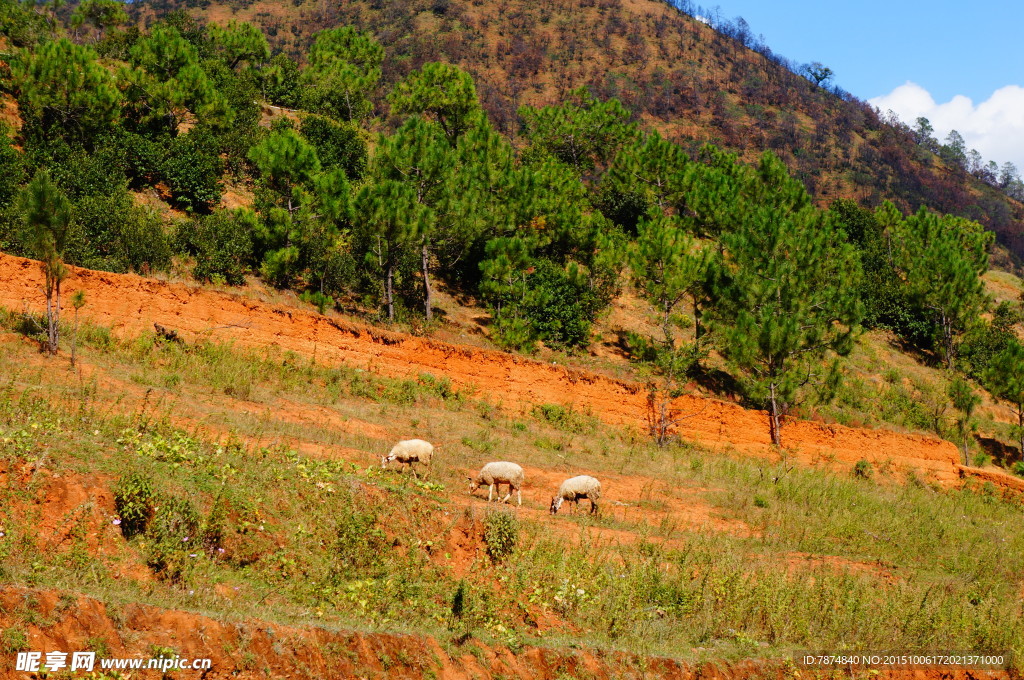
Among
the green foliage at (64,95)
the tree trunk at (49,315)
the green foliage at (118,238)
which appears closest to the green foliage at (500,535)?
the tree trunk at (49,315)

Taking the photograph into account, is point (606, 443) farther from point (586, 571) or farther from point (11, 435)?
point (11, 435)

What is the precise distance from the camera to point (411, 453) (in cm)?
1377

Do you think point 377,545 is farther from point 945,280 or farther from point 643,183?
point 945,280

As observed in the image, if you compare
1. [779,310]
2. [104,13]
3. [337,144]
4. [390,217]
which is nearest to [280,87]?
[104,13]

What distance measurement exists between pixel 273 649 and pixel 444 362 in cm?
1555

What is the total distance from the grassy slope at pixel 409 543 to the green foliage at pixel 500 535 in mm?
69

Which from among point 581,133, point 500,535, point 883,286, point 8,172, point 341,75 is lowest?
point 500,535

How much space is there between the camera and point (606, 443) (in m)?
20.5

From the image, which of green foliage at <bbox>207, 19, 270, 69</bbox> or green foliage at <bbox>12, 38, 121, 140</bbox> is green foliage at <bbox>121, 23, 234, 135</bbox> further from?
green foliage at <bbox>207, 19, 270, 69</bbox>

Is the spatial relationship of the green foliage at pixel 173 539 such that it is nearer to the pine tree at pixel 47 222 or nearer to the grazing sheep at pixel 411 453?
the grazing sheep at pixel 411 453

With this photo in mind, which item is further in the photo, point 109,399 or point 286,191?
point 286,191

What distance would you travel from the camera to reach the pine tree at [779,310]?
80.7 feet

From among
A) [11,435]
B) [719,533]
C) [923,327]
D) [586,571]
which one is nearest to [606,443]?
[719,533]

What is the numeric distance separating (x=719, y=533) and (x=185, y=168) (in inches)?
953
